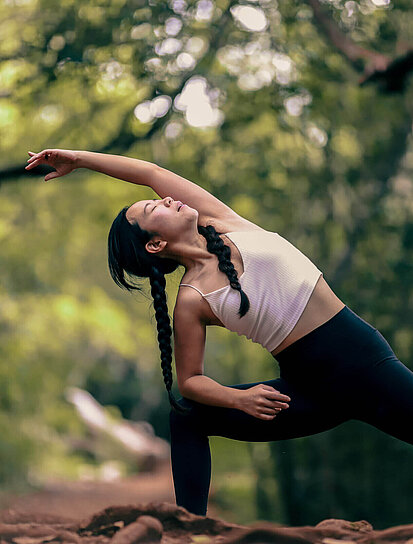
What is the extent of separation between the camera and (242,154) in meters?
7.59

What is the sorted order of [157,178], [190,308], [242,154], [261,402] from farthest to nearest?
1. [242,154]
2. [157,178]
3. [190,308]
4. [261,402]

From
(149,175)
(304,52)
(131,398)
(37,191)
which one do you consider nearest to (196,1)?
(304,52)

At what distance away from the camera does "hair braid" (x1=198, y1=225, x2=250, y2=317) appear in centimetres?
206

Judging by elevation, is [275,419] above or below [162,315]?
below

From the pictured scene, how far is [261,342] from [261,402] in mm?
223

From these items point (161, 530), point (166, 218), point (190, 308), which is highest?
point (166, 218)

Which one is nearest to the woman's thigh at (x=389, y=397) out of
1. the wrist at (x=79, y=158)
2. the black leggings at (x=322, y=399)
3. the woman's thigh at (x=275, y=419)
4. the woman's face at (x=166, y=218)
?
the black leggings at (x=322, y=399)

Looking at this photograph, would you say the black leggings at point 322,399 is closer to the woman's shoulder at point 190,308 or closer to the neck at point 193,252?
the woman's shoulder at point 190,308

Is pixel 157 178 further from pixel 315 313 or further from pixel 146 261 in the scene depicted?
pixel 315 313

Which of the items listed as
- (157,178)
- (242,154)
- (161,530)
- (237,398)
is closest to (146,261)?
(157,178)

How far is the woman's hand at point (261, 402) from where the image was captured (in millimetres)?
1991

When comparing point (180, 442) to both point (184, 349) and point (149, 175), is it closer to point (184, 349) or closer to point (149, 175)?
point (184, 349)

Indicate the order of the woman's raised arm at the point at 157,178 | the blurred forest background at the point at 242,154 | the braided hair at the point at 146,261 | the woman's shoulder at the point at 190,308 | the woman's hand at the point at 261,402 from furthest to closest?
1. the blurred forest background at the point at 242,154
2. the woman's raised arm at the point at 157,178
3. the braided hair at the point at 146,261
4. the woman's shoulder at the point at 190,308
5. the woman's hand at the point at 261,402

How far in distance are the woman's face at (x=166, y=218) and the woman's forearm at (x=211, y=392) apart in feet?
1.61
